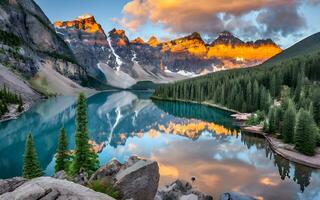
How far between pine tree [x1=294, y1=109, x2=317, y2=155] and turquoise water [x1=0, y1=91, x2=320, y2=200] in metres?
5.45

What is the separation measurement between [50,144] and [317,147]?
66.0 m

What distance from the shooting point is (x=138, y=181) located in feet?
77.6

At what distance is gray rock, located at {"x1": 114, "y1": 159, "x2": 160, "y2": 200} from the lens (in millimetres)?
22875

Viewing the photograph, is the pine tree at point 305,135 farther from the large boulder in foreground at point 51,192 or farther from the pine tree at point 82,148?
the large boulder in foreground at point 51,192

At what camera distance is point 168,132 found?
110 meters

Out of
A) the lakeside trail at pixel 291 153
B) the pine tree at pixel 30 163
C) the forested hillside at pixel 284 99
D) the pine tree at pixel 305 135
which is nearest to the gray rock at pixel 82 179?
the pine tree at pixel 30 163

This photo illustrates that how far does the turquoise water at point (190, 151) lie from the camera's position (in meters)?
51.9

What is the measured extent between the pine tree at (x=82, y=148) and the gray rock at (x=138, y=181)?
15.3m

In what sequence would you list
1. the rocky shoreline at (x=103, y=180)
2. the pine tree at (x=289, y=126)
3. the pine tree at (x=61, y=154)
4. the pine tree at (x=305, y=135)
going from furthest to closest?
the pine tree at (x=289, y=126)
the pine tree at (x=305, y=135)
the pine tree at (x=61, y=154)
the rocky shoreline at (x=103, y=180)

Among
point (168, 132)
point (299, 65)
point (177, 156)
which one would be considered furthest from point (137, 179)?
point (299, 65)

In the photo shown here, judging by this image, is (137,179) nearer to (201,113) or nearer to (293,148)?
(293,148)

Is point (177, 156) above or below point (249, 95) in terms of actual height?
below

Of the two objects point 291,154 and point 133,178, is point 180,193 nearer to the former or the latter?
point 133,178

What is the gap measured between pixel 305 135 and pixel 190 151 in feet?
87.0
